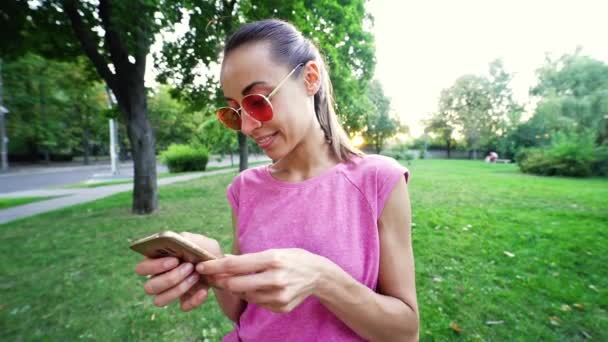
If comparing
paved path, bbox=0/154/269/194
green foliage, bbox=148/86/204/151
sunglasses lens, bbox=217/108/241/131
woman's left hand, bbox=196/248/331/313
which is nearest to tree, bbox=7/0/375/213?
sunglasses lens, bbox=217/108/241/131

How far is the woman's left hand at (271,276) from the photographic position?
33.1 inches

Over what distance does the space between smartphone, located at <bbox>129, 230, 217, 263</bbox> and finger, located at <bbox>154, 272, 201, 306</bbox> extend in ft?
0.23

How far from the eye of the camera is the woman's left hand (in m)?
0.84

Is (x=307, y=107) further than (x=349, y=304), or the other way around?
(x=307, y=107)

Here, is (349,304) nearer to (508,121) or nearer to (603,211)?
(603,211)

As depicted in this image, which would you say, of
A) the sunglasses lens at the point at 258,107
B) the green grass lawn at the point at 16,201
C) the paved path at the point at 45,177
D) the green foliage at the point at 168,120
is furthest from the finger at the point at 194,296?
the green foliage at the point at 168,120

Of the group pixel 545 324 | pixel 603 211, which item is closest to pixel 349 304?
pixel 545 324

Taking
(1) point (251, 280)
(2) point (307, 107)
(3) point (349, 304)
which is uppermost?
(2) point (307, 107)

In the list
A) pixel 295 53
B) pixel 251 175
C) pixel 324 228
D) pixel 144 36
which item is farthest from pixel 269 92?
pixel 144 36

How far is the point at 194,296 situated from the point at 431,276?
4.01 meters

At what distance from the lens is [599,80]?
16562mm

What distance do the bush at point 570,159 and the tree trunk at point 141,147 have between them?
20911 millimetres

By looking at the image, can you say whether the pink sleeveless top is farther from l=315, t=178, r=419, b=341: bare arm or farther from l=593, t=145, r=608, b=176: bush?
l=593, t=145, r=608, b=176: bush

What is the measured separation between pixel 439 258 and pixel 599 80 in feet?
63.6
